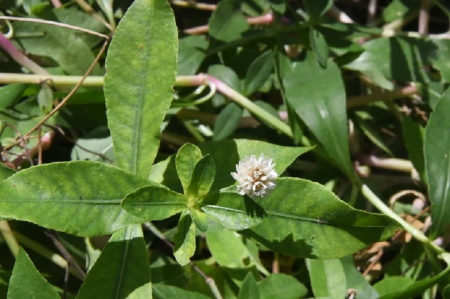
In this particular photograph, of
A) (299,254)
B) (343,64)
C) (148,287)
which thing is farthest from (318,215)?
(343,64)

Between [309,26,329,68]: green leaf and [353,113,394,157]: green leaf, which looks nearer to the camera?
[309,26,329,68]: green leaf

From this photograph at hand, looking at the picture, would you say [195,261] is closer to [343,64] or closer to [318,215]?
[318,215]

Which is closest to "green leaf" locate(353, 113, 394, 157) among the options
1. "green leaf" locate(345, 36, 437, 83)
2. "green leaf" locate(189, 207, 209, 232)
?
"green leaf" locate(345, 36, 437, 83)

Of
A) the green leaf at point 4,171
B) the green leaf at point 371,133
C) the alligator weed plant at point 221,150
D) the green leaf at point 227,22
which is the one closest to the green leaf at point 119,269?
the alligator weed plant at point 221,150

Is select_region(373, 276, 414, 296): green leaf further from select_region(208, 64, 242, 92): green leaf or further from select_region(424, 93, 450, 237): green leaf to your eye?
select_region(208, 64, 242, 92): green leaf

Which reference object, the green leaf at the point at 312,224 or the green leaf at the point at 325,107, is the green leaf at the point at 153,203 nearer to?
the green leaf at the point at 312,224


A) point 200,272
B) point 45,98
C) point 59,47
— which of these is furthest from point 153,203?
point 59,47
